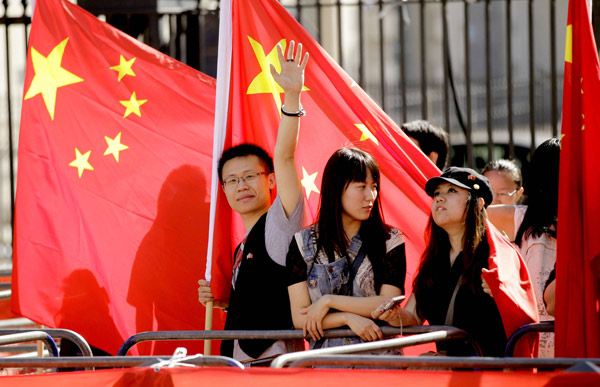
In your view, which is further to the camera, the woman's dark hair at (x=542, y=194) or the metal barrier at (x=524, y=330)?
the woman's dark hair at (x=542, y=194)

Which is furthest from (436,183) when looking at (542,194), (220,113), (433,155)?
(433,155)

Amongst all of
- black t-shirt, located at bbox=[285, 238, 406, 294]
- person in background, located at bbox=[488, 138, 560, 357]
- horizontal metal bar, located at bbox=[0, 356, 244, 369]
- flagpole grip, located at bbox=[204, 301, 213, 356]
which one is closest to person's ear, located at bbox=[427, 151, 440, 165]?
person in background, located at bbox=[488, 138, 560, 357]

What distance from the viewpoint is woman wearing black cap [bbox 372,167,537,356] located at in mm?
4469

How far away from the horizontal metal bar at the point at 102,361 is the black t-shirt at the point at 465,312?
115 cm

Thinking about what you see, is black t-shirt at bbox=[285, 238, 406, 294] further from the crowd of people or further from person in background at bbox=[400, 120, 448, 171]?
person in background at bbox=[400, 120, 448, 171]

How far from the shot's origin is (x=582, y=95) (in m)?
4.52

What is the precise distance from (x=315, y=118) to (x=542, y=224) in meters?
1.39

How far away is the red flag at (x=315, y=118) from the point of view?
17.3 feet

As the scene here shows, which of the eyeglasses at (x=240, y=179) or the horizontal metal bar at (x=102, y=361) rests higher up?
the eyeglasses at (x=240, y=179)

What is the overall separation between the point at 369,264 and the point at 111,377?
140cm

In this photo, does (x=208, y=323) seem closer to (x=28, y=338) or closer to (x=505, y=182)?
(x=28, y=338)

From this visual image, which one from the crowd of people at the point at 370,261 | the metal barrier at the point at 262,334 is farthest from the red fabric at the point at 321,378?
the crowd of people at the point at 370,261

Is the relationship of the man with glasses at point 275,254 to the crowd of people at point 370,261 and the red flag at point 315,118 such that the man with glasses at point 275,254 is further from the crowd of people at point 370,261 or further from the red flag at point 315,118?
the red flag at point 315,118

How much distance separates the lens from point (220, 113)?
5305mm
